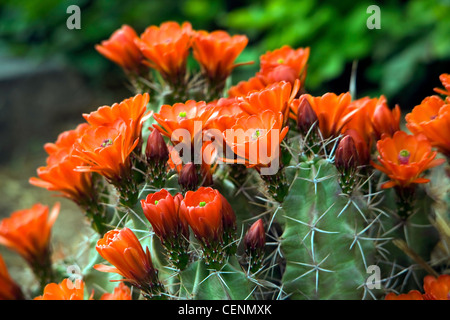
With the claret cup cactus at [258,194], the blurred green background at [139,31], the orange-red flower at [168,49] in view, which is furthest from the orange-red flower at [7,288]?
the blurred green background at [139,31]

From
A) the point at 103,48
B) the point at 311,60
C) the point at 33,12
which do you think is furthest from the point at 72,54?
the point at 103,48

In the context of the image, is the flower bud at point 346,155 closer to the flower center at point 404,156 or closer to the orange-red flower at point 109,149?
the flower center at point 404,156

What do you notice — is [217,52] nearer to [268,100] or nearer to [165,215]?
[268,100]

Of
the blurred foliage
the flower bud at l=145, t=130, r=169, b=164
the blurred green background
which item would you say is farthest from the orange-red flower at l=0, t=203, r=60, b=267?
the blurred foliage

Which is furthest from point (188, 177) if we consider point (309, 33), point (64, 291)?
point (309, 33)

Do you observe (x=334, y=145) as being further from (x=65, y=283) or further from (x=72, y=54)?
(x=72, y=54)
